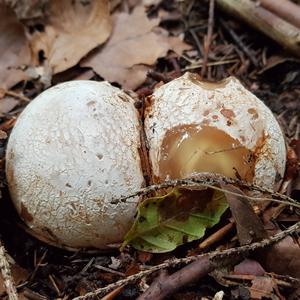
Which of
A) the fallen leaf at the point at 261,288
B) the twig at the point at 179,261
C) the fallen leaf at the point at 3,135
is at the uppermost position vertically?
the fallen leaf at the point at 3,135

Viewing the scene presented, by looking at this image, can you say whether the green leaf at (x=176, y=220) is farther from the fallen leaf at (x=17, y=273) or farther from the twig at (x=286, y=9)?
the twig at (x=286, y=9)

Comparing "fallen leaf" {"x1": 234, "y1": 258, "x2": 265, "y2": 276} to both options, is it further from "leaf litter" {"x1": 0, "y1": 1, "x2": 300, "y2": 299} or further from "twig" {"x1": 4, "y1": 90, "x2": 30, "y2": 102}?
"twig" {"x1": 4, "y1": 90, "x2": 30, "y2": 102}


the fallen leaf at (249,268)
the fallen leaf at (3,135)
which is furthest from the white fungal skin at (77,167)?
the fallen leaf at (249,268)

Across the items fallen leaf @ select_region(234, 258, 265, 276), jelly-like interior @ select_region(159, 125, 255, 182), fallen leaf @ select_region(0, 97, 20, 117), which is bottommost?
fallen leaf @ select_region(234, 258, 265, 276)

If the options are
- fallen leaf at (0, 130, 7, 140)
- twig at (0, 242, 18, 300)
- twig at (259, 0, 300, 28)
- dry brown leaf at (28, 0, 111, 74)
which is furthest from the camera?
dry brown leaf at (28, 0, 111, 74)

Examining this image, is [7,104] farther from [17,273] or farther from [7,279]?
[7,279]

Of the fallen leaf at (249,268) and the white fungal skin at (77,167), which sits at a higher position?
the white fungal skin at (77,167)

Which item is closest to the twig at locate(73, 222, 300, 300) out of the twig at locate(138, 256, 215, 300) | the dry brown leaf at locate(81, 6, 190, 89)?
the twig at locate(138, 256, 215, 300)

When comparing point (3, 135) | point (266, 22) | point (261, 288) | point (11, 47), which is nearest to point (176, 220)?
point (261, 288)
